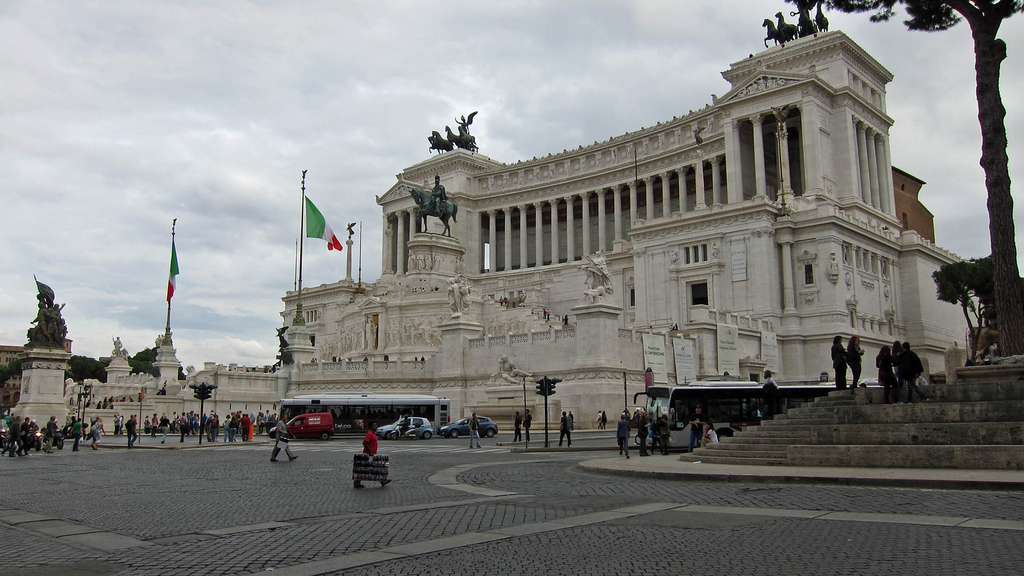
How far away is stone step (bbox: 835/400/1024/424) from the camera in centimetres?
1652

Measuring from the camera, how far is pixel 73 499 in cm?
1499

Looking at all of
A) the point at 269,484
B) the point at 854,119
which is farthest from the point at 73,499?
the point at 854,119

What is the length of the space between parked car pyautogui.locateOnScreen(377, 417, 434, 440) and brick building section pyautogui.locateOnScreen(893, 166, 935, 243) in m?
58.4

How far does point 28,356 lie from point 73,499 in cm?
2949

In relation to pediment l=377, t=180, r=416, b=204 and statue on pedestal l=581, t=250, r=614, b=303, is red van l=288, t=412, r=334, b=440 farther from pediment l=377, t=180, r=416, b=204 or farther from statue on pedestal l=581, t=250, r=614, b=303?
pediment l=377, t=180, r=416, b=204

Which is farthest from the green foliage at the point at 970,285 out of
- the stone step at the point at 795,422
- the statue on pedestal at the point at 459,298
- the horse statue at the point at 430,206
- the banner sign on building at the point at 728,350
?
the stone step at the point at 795,422

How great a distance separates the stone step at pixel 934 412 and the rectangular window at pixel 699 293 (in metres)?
41.1

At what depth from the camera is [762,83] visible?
6838 centimetres

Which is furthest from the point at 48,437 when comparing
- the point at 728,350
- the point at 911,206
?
the point at 911,206

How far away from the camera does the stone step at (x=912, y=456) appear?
50.3 feet

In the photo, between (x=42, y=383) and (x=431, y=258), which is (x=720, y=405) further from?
(x=431, y=258)

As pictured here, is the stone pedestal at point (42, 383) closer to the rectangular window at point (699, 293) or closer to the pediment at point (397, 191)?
the rectangular window at point (699, 293)

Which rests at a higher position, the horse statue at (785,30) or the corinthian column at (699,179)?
the horse statue at (785,30)

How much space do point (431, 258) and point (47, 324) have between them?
36264mm
